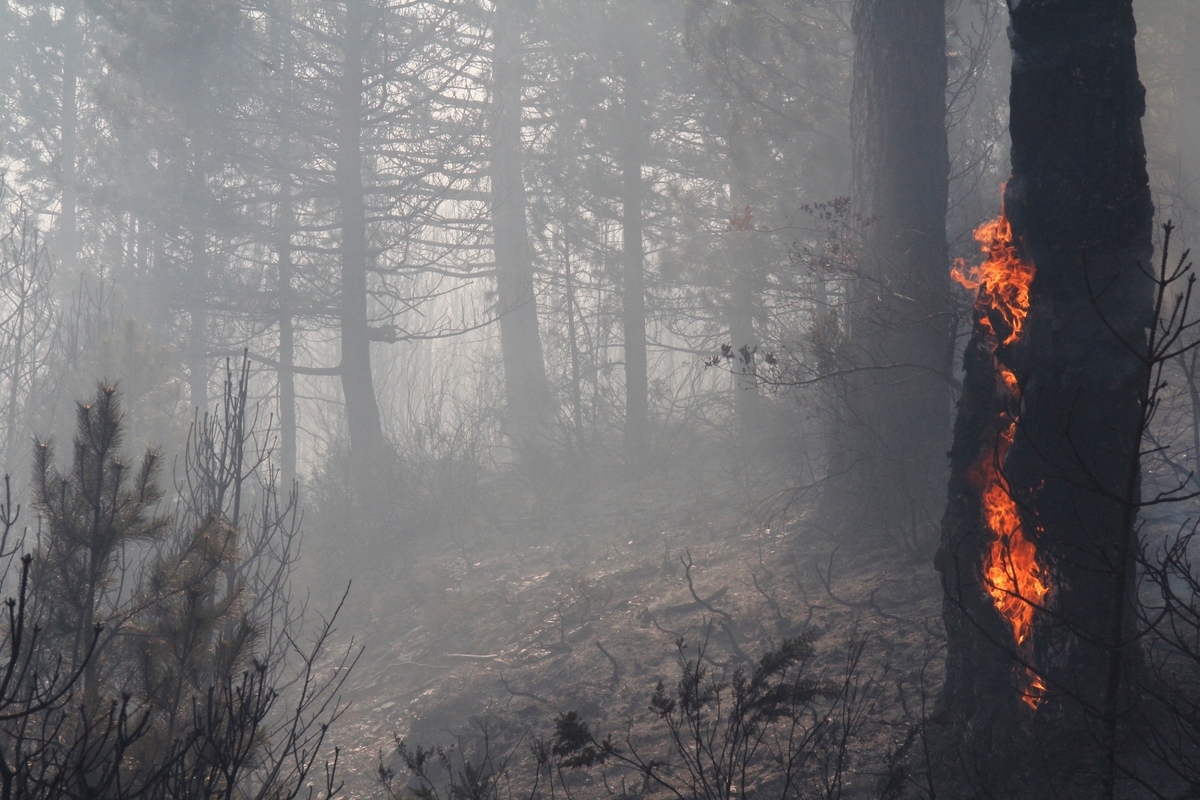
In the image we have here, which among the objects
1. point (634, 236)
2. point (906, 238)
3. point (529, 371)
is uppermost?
point (634, 236)

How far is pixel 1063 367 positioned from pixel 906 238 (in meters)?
4.22

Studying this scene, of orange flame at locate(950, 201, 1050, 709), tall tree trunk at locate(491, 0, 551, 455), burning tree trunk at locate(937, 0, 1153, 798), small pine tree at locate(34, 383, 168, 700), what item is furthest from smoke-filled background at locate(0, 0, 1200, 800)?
orange flame at locate(950, 201, 1050, 709)

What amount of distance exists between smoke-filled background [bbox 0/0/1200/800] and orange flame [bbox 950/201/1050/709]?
884 millimetres

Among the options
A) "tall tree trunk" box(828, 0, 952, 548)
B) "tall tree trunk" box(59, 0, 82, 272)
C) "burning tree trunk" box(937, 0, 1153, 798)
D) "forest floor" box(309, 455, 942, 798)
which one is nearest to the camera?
"burning tree trunk" box(937, 0, 1153, 798)

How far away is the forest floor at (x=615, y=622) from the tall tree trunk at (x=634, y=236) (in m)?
3.18

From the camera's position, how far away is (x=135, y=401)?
1241cm

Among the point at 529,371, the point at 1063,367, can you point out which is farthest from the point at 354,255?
the point at 1063,367

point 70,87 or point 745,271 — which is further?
point 70,87

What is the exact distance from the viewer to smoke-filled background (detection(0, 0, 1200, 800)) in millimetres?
5102

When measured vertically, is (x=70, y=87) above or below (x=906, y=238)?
above

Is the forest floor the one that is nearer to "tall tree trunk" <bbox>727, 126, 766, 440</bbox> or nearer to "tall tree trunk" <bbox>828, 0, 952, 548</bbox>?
"tall tree trunk" <bbox>828, 0, 952, 548</bbox>

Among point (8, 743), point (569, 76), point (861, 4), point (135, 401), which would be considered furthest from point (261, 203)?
point (8, 743)

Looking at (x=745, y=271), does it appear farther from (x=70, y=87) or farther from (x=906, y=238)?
(x=70, y=87)

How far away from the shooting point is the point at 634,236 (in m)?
16.5
